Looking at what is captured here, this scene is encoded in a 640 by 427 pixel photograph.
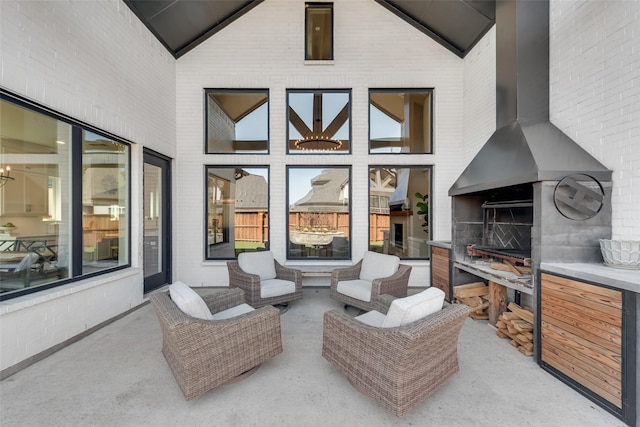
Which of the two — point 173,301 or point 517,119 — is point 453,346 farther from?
point 517,119

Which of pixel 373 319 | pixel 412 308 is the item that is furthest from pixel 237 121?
pixel 412 308

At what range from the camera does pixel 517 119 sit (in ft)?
10.8

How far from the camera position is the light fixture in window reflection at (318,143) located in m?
5.12

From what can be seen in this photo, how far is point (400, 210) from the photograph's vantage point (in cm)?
530

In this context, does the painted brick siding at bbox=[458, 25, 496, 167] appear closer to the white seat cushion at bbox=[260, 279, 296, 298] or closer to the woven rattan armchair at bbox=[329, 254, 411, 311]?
the woven rattan armchair at bbox=[329, 254, 411, 311]

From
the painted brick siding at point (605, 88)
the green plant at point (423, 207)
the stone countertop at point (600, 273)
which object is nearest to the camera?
the stone countertop at point (600, 273)

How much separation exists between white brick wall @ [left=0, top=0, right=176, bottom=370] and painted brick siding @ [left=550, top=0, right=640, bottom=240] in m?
5.67

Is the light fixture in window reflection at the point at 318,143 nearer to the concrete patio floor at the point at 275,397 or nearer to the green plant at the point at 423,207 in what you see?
the green plant at the point at 423,207

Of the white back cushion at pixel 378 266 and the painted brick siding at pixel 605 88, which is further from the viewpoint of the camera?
the white back cushion at pixel 378 266

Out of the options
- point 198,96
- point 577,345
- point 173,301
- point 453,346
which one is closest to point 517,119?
point 577,345

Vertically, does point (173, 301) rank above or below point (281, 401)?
above

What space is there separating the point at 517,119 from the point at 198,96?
532 cm

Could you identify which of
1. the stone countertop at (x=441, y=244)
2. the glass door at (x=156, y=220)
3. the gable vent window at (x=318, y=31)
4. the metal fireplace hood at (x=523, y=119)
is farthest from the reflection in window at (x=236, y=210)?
the metal fireplace hood at (x=523, y=119)

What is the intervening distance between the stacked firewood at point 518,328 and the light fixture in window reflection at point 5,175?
Answer: 549 cm
